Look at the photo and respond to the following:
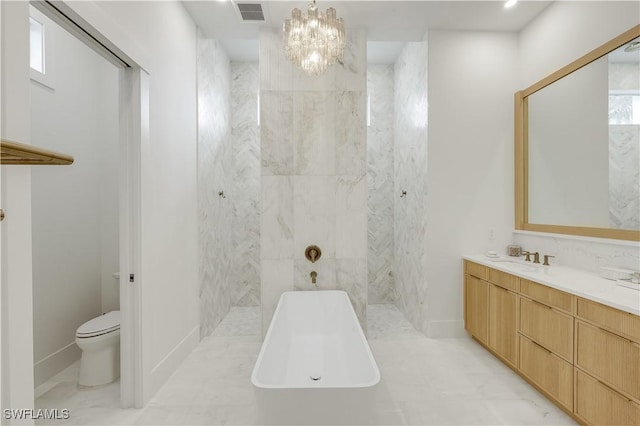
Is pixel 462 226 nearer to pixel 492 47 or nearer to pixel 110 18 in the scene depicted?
pixel 492 47

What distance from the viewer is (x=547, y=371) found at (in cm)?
204

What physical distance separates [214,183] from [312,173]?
1239 millimetres

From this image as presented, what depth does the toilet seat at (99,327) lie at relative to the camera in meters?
2.18

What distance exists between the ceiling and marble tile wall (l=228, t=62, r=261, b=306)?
108 cm

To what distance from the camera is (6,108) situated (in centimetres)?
111

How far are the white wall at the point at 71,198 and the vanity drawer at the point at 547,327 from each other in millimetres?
A: 3493

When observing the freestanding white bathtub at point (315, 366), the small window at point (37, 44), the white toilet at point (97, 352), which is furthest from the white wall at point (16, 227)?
the small window at point (37, 44)

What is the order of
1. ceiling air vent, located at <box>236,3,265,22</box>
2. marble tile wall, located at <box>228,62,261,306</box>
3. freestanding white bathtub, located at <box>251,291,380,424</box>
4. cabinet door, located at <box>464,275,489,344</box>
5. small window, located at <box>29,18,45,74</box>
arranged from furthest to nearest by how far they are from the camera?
marble tile wall, located at <box>228,62,261,306</box>, cabinet door, located at <box>464,275,489,344</box>, ceiling air vent, located at <box>236,3,265,22</box>, small window, located at <box>29,18,45,74</box>, freestanding white bathtub, located at <box>251,291,380,424</box>

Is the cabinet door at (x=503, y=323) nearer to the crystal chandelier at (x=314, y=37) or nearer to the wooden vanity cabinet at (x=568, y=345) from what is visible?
the wooden vanity cabinet at (x=568, y=345)

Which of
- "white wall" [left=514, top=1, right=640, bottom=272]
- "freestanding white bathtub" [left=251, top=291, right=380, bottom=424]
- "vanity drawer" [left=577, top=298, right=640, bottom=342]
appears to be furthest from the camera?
"white wall" [left=514, top=1, right=640, bottom=272]

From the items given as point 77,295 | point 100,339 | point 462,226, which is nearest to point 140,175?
point 100,339

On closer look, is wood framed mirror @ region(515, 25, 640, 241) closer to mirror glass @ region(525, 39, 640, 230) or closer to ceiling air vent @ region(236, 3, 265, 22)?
mirror glass @ region(525, 39, 640, 230)

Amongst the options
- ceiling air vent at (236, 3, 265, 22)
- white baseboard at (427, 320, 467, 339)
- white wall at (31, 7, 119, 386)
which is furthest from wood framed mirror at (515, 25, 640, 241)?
white wall at (31, 7, 119, 386)

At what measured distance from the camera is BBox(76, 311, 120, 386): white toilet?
7.12ft
